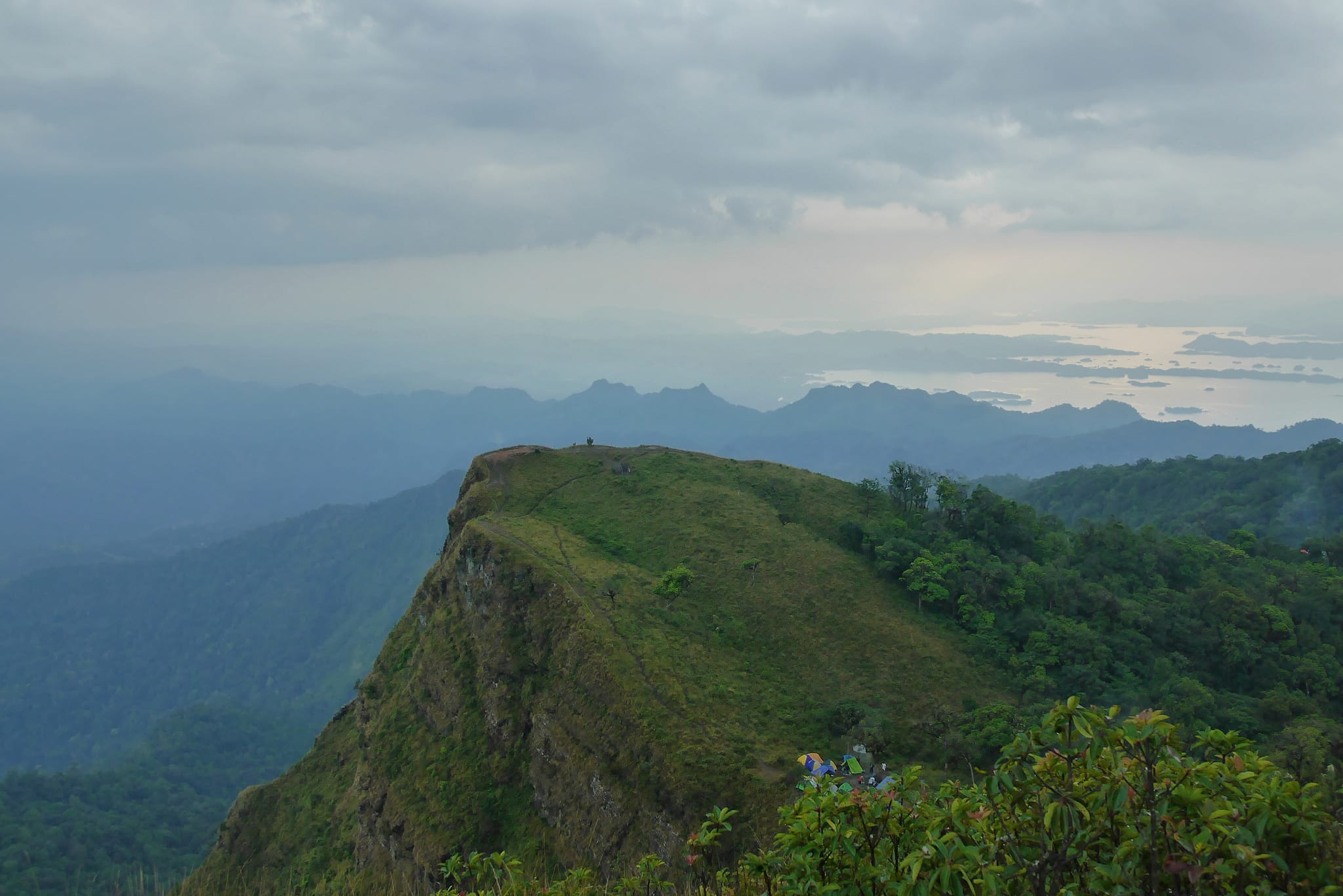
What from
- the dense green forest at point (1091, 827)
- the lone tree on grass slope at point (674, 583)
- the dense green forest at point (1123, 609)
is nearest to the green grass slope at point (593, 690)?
the lone tree on grass slope at point (674, 583)

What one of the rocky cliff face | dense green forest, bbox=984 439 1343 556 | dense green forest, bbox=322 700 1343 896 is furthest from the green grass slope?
dense green forest, bbox=984 439 1343 556

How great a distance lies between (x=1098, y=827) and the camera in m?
5.92

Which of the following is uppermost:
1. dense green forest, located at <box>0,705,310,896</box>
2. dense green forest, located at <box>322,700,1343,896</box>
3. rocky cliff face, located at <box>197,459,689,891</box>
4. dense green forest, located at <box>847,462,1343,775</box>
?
dense green forest, located at <box>322,700,1343,896</box>

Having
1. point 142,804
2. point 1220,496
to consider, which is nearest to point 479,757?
point 142,804

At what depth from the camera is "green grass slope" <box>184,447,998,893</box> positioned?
30.0 meters

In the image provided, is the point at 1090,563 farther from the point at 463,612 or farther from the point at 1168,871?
the point at 1168,871

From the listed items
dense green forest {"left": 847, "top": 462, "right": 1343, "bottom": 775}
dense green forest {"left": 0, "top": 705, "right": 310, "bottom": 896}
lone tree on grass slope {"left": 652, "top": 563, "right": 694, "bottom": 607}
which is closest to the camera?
dense green forest {"left": 847, "top": 462, "right": 1343, "bottom": 775}

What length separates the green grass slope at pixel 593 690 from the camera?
1183 inches

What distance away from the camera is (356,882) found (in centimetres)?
3462

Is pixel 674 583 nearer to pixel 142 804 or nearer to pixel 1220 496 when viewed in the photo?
pixel 1220 496

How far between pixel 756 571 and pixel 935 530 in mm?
14395

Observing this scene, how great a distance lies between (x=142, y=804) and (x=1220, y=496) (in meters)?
152

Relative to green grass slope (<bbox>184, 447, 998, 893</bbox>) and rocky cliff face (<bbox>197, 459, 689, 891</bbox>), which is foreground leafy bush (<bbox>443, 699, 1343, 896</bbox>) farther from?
rocky cliff face (<bbox>197, 459, 689, 891</bbox>)

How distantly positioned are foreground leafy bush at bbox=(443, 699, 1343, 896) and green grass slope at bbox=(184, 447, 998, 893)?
21103 millimetres
